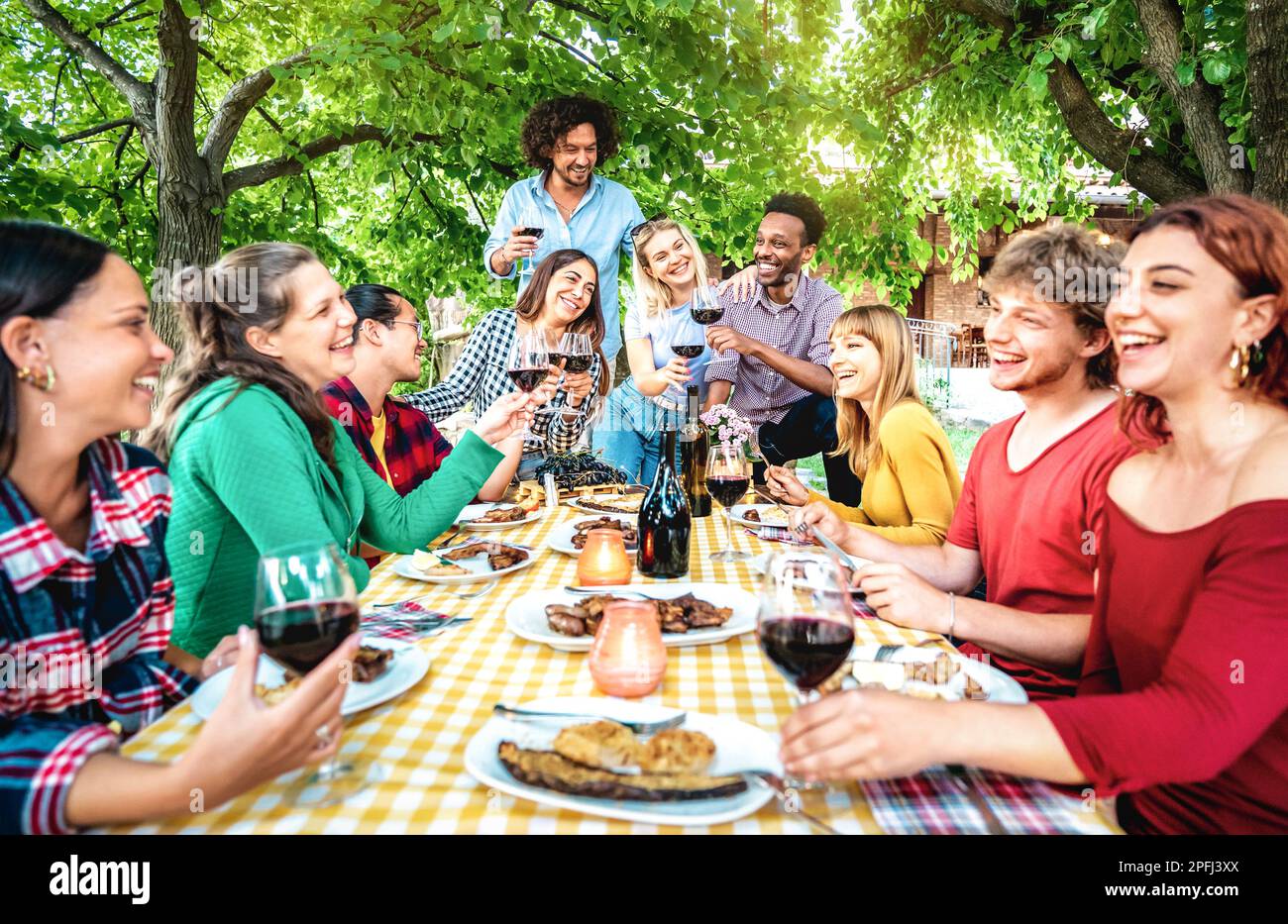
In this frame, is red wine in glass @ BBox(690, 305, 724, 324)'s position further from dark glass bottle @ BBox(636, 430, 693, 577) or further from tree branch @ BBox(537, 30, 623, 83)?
tree branch @ BBox(537, 30, 623, 83)

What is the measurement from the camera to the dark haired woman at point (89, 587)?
0.80 meters

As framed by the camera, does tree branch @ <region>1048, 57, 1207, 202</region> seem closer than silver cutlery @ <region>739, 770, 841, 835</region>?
No

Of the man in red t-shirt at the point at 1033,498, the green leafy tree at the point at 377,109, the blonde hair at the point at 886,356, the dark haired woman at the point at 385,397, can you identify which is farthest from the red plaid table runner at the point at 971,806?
the green leafy tree at the point at 377,109

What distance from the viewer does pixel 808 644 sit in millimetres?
953

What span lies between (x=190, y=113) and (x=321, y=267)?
200 inches

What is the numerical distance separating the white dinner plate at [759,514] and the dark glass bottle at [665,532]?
0.55 metres

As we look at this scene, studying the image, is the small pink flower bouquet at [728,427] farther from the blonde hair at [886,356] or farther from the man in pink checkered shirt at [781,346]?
the man in pink checkered shirt at [781,346]

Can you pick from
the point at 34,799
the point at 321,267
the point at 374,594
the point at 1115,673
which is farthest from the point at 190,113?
the point at 1115,673

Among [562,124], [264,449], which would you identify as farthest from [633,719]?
[562,124]

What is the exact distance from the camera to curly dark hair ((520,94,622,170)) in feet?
15.2

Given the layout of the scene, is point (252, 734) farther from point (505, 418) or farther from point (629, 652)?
point (505, 418)

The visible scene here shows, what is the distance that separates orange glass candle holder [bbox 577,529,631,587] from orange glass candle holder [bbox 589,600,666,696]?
543 mm

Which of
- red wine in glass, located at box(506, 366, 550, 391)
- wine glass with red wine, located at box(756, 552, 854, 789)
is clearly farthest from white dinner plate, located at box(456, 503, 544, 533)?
wine glass with red wine, located at box(756, 552, 854, 789)
